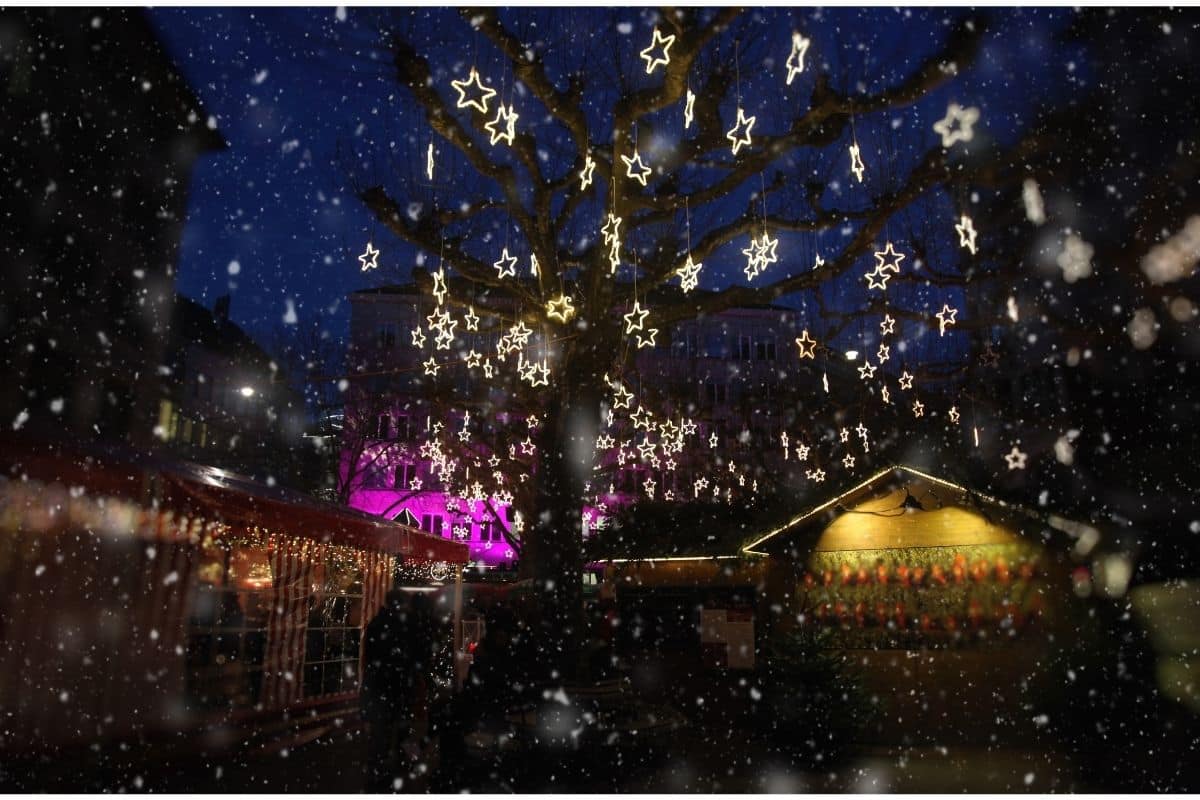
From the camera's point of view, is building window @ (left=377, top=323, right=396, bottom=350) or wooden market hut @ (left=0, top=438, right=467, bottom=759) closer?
wooden market hut @ (left=0, top=438, right=467, bottom=759)

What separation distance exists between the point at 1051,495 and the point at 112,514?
12.0m

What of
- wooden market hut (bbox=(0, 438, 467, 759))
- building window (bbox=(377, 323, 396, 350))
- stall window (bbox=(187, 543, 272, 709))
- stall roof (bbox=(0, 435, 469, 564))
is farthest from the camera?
building window (bbox=(377, 323, 396, 350))

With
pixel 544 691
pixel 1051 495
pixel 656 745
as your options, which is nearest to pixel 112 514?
pixel 544 691

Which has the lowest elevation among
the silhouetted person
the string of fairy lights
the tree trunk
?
the silhouetted person

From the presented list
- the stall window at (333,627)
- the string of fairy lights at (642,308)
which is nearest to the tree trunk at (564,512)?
the string of fairy lights at (642,308)

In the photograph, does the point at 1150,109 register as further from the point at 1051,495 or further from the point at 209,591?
the point at 209,591

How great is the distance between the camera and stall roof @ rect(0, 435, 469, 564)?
18.4 ft

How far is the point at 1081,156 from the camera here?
40.0ft

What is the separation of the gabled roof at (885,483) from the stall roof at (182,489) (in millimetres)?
6189

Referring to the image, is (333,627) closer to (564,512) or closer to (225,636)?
(225,636)

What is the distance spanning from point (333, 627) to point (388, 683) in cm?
507

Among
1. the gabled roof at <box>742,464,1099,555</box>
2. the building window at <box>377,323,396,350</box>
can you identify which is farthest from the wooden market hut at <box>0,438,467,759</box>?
the building window at <box>377,323,396,350</box>

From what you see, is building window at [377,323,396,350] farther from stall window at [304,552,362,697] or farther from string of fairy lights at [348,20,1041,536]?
stall window at [304,552,362,697]

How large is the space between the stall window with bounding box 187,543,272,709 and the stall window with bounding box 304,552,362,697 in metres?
0.73
